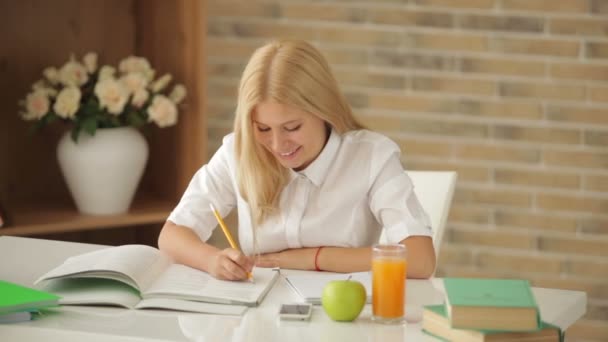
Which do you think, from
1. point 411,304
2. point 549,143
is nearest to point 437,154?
point 549,143

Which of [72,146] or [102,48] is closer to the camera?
[72,146]

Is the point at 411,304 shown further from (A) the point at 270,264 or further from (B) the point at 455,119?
(B) the point at 455,119

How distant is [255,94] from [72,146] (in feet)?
4.10

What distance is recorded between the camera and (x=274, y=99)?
221cm

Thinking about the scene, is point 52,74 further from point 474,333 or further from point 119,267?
point 474,333

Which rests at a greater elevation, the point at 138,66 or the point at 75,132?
the point at 138,66

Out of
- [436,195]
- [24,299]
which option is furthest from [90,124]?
[24,299]

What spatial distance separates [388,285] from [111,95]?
5.72 ft

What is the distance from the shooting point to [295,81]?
223 centimetres

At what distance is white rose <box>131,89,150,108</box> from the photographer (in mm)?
3314

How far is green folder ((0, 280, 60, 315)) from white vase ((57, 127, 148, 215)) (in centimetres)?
146

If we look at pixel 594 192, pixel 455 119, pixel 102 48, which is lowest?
pixel 594 192

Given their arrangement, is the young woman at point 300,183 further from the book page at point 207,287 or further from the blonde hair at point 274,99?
the book page at point 207,287

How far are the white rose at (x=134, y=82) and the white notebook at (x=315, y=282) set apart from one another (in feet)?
4.61
